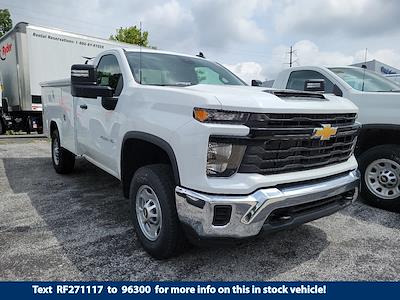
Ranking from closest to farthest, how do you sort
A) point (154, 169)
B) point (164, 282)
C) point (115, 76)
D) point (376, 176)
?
point (164, 282)
point (154, 169)
point (115, 76)
point (376, 176)

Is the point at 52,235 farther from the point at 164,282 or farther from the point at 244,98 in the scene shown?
the point at 244,98

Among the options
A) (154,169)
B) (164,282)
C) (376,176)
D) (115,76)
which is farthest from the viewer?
(376,176)

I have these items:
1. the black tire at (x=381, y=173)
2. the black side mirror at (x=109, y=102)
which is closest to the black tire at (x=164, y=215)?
the black side mirror at (x=109, y=102)

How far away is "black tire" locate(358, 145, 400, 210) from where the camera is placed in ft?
14.2

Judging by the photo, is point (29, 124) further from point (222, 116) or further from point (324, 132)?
point (324, 132)

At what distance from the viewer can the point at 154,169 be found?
307 cm

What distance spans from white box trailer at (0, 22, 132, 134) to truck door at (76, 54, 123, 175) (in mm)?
6815

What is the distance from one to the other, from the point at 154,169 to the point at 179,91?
2.35ft

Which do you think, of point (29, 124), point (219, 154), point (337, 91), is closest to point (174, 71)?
point (219, 154)

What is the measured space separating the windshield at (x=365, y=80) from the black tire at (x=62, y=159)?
15.1 feet

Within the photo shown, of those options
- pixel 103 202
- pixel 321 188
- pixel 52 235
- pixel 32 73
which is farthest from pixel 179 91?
pixel 32 73

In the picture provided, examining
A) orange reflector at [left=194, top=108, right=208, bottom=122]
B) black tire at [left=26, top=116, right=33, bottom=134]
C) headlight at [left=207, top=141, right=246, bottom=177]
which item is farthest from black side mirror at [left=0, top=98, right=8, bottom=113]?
headlight at [left=207, top=141, right=246, bottom=177]

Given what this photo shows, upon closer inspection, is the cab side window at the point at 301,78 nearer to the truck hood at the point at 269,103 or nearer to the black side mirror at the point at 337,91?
the black side mirror at the point at 337,91

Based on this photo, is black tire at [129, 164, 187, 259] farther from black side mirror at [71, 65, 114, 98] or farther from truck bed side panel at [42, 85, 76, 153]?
truck bed side panel at [42, 85, 76, 153]
